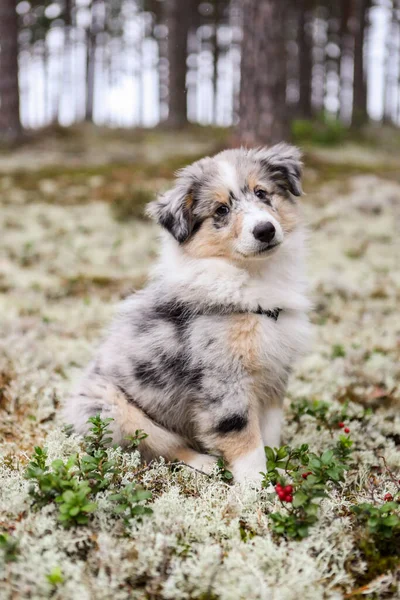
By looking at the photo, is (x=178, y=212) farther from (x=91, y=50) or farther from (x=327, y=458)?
(x=91, y=50)

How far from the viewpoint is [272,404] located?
3.51 m

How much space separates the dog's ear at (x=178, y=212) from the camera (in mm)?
3506

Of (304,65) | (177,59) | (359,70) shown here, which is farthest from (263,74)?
(304,65)

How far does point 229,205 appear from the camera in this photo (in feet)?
11.5

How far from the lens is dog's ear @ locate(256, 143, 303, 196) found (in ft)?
12.1

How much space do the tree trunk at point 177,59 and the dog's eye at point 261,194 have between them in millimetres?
→ 16175

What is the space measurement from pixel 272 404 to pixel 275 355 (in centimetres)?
40

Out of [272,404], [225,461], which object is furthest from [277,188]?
[225,461]

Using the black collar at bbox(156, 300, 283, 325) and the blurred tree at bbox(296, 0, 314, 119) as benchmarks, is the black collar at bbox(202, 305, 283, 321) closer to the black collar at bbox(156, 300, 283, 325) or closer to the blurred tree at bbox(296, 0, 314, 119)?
the black collar at bbox(156, 300, 283, 325)

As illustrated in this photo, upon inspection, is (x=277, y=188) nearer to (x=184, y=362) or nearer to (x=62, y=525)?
(x=184, y=362)

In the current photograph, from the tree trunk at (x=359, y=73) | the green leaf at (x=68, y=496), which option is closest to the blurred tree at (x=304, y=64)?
the tree trunk at (x=359, y=73)

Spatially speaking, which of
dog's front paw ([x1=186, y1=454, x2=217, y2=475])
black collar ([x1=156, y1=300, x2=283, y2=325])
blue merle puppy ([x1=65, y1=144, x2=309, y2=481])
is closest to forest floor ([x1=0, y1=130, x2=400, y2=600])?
dog's front paw ([x1=186, y1=454, x2=217, y2=475])

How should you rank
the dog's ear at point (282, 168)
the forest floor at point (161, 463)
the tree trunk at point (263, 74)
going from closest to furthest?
1. the forest floor at point (161, 463)
2. the dog's ear at point (282, 168)
3. the tree trunk at point (263, 74)

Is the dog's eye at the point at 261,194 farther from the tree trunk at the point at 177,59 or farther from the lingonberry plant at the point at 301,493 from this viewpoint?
the tree trunk at the point at 177,59
